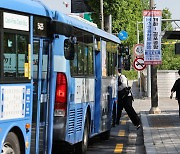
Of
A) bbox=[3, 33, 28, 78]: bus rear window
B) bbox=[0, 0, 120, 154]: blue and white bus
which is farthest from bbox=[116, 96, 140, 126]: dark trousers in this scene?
bbox=[3, 33, 28, 78]: bus rear window

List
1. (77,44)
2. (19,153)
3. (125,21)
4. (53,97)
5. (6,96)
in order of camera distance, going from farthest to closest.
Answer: (125,21) → (77,44) → (53,97) → (19,153) → (6,96)

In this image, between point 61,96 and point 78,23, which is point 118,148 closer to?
point 78,23

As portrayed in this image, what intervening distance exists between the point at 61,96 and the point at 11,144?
97.6 inches

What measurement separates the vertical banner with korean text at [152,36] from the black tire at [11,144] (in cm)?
1679

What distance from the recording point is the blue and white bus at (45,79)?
27.9 ft

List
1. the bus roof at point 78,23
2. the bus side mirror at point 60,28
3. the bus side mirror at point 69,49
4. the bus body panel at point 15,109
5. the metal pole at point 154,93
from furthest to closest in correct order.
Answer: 1. the metal pole at point 154,93
2. the bus side mirror at point 69,49
3. the bus roof at point 78,23
4. the bus side mirror at point 60,28
5. the bus body panel at point 15,109

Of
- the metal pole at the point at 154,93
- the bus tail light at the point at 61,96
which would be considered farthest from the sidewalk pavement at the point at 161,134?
the bus tail light at the point at 61,96

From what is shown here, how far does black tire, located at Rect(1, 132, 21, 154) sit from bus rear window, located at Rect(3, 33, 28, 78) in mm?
913

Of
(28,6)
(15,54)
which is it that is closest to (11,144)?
(15,54)

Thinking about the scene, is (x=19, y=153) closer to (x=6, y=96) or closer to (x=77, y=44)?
(x=6, y=96)

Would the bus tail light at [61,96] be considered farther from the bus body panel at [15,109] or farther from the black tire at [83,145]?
the black tire at [83,145]

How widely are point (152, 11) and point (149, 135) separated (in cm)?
1034

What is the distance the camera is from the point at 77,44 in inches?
480

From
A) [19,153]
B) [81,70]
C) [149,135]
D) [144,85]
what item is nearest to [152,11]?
[149,135]
